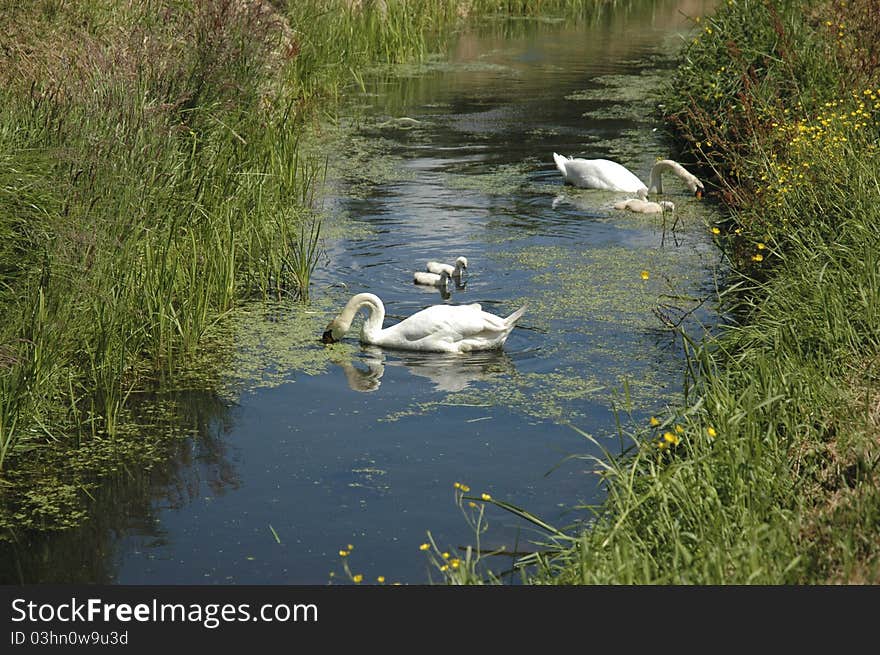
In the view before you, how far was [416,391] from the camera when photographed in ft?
23.9

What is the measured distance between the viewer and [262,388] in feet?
24.0

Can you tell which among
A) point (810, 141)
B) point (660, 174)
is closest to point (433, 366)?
point (810, 141)

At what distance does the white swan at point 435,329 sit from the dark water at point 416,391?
8 centimetres

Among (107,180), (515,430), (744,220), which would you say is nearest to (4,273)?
(107,180)

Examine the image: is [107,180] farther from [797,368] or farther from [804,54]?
[804,54]

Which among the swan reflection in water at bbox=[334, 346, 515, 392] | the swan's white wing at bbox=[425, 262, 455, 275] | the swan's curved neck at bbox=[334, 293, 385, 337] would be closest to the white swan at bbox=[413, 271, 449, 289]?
the swan's white wing at bbox=[425, 262, 455, 275]

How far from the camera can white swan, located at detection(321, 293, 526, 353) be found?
25.4ft

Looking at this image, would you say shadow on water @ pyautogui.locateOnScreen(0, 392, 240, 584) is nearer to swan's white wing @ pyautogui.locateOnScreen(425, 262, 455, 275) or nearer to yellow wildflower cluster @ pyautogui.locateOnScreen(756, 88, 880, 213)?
swan's white wing @ pyautogui.locateOnScreen(425, 262, 455, 275)

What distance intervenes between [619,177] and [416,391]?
Answer: 201 inches

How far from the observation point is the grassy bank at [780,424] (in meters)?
4.33

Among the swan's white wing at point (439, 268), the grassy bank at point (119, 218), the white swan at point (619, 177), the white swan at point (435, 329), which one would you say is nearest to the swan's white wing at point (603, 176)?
the white swan at point (619, 177)

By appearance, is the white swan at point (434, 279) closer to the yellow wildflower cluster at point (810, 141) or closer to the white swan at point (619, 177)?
the yellow wildflower cluster at point (810, 141)

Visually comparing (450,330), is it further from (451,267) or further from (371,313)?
(451,267)

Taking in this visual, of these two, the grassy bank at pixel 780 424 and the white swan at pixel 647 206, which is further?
the white swan at pixel 647 206
